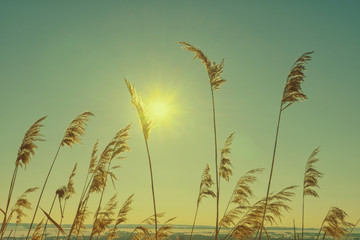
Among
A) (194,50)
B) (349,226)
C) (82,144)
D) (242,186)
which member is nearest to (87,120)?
(82,144)

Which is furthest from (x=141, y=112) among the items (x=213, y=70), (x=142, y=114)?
(x=213, y=70)

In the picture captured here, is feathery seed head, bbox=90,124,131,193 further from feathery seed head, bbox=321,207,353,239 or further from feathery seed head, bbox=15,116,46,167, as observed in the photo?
feathery seed head, bbox=321,207,353,239

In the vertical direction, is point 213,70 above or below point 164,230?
above

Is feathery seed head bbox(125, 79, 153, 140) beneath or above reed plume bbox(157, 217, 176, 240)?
above

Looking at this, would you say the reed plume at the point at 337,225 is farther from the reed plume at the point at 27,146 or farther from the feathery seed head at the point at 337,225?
the reed plume at the point at 27,146

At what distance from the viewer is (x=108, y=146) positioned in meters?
7.57

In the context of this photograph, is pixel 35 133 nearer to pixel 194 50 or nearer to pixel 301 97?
pixel 194 50

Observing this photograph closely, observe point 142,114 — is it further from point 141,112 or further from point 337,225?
point 337,225

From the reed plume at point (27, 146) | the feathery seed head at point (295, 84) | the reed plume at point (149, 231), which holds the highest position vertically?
the feathery seed head at point (295, 84)

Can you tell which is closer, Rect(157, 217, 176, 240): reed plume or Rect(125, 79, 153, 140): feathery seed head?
Rect(125, 79, 153, 140): feathery seed head

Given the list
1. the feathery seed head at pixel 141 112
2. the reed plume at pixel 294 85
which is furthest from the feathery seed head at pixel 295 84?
the feathery seed head at pixel 141 112

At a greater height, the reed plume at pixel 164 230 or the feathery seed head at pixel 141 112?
the feathery seed head at pixel 141 112

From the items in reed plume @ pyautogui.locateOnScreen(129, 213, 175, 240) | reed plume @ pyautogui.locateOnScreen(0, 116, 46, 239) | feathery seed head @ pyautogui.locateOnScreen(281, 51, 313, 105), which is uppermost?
feathery seed head @ pyautogui.locateOnScreen(281, 51, 313, 105)

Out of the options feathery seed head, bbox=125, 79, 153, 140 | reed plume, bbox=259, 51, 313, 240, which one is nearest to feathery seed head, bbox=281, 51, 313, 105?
reed plume, bbox=259, 51, 313, 240
